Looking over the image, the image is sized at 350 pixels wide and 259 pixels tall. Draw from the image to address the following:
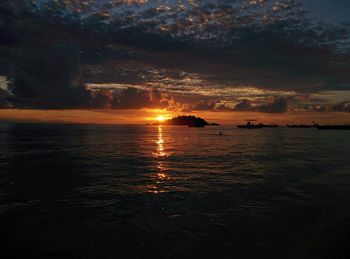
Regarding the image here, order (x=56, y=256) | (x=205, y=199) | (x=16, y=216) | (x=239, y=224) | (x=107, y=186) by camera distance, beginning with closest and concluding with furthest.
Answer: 1. (x=56, y=256)
2. (x=239, y=224)
3. (x=16, y=216)
4. (x=205, y=199)
5. (x=107, y=186)

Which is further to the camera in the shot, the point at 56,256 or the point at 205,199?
the point at 205,199

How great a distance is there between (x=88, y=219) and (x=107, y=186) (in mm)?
11315

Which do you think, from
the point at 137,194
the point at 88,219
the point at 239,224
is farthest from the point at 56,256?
the point at 137,194

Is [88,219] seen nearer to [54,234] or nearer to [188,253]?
[54,234]

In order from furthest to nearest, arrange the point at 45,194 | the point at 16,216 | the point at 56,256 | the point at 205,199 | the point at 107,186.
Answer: the point at 107,186, the point at 45,194, the point at 205,199, the point at 16,216, the point at 56,256

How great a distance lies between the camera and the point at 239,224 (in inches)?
781

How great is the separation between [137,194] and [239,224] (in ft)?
38.7

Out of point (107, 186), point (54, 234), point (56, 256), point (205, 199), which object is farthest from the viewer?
point (107, 186)

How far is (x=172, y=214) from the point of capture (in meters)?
22.2

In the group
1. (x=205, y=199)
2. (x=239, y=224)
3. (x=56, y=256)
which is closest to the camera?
(x=56, y=256)

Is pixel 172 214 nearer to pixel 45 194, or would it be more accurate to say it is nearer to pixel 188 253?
pixel 188 253

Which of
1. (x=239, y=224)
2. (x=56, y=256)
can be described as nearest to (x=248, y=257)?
(x=239, y=224)

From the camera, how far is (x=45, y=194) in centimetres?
2864

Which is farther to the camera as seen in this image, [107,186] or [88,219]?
[107,186]
